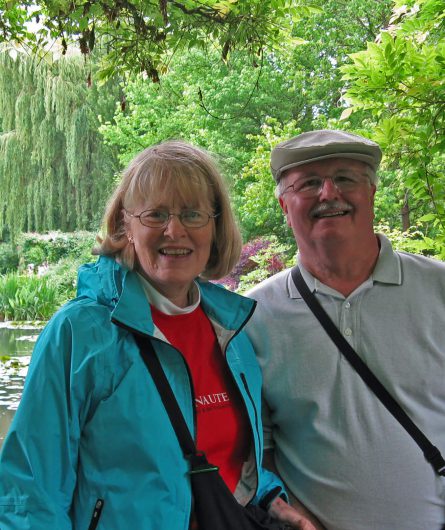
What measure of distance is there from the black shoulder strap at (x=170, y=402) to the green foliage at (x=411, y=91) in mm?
1806

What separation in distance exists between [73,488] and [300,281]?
94cm

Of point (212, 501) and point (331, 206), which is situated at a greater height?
point (331, 206)

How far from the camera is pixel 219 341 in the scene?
1611mm

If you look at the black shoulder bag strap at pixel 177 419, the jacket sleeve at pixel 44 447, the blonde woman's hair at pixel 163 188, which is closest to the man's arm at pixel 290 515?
the black shoulder bag strap at pixel 177 419

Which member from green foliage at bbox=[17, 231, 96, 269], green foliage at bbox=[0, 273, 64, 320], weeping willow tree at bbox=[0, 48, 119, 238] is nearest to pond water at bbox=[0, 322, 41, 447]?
green foliage at bbox=[0, 273, 64, 320]

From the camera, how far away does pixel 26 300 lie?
1112 cm

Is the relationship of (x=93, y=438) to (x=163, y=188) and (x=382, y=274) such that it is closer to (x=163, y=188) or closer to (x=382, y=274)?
(x=163, y=188)

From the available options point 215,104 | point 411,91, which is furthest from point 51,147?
point 411,91

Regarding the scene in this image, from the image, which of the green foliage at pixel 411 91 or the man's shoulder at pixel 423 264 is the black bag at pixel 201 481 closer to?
the man's shoulder at pixel 423 264

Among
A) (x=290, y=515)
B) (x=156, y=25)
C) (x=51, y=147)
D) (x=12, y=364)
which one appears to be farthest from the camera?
(x=51, y=147)

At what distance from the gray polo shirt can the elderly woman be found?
0.50ft

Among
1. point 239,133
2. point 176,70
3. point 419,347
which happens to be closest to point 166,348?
point 419,347

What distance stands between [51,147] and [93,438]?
1369 centimetres

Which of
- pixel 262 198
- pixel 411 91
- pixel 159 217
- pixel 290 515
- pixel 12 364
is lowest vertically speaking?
pixel 12 364
